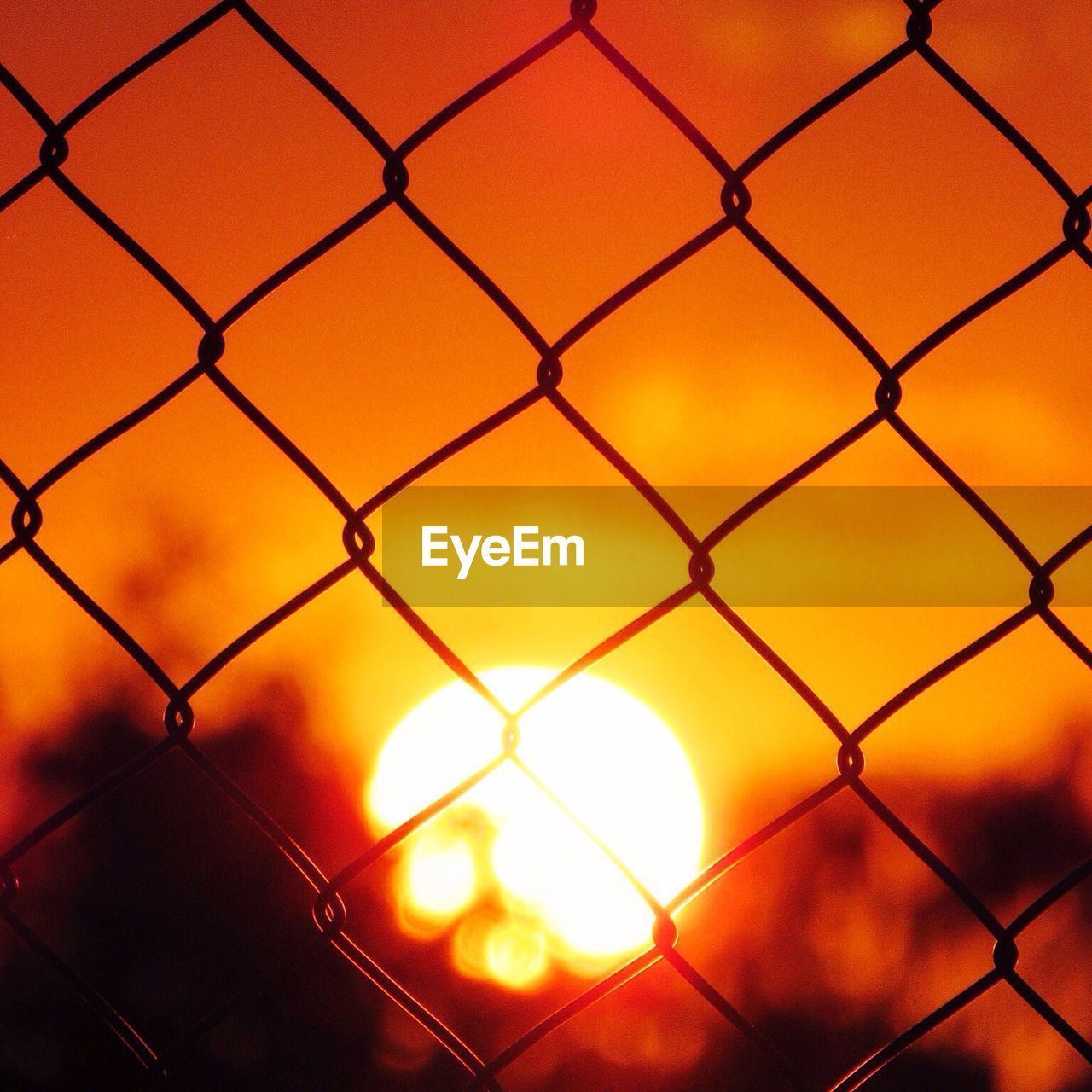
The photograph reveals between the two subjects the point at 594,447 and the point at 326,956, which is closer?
the point at 594,447

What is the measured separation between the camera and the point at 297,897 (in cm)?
888

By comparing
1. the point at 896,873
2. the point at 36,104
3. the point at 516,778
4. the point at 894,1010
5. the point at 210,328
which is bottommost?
the point at 516,778

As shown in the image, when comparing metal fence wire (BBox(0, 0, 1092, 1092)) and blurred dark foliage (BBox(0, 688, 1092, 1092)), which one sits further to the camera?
blurred dark foliage (BBox(0, 688, 1092, 1092))

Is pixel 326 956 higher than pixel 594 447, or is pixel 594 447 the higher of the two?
pixel 326 956

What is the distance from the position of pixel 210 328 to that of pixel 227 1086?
8.68 metres

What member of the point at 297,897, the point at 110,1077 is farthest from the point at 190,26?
the point at 110,1077

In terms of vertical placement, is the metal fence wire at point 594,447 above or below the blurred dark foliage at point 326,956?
below

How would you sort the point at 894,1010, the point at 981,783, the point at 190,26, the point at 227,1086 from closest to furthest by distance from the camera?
the point at 190,26 → the point at 227,1086 → the point at 894,1010 → the point at 981,783

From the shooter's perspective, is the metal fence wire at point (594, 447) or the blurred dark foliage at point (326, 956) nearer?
the metal fence wire at point (594, 447)

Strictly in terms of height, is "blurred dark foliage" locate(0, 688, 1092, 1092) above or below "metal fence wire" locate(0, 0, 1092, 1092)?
above

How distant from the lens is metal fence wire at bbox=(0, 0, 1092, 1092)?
2.48 ft

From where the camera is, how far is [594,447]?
0.76 metres

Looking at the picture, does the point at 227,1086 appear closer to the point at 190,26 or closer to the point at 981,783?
the point at 981,783

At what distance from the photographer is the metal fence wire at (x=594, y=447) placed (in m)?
0.75
